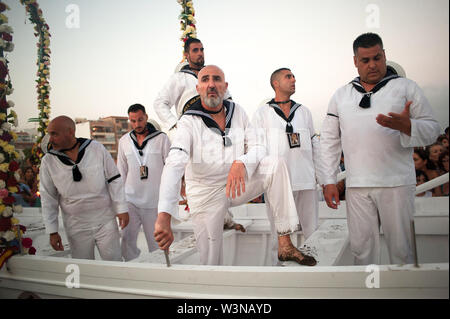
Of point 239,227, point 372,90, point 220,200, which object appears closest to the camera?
point 372,90

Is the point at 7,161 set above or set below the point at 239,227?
above

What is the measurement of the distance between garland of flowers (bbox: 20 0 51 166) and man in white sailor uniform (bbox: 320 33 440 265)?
16.0 feet

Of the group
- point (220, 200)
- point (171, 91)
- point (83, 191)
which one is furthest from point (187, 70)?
point (220, 200)

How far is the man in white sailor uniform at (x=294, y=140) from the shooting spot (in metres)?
3.24

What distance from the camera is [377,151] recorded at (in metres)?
2.13

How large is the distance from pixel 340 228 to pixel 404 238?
95 centimetres

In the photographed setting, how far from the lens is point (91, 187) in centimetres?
299

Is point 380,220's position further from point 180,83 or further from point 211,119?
point 180,83

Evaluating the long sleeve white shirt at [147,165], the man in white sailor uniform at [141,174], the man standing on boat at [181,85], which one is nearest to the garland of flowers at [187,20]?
the man standing on boat at [181,85]

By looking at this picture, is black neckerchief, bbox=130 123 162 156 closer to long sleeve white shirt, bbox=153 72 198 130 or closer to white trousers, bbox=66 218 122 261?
long sleeve white shirt, bbox=153 72 198 130

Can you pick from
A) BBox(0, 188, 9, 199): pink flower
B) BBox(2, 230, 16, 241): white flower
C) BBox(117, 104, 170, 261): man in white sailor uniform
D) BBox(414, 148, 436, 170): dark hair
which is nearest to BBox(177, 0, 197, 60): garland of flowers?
BBox(117, 104, 170, 261): man in white sailor uniform

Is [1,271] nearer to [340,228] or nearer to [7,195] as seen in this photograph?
[7,195]

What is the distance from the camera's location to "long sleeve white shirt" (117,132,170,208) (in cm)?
384

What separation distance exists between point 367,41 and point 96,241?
294 centimetres
